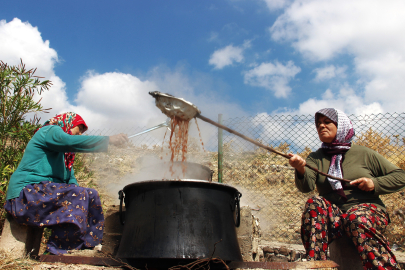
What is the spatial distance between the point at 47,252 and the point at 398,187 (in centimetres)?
355

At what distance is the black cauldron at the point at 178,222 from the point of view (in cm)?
221

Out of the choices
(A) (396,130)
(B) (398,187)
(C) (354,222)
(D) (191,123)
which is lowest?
(C) (354,222)

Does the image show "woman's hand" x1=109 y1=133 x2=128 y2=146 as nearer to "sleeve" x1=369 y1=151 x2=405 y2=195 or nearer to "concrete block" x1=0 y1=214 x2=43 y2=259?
"concrete block" x1=0 y1=214 x2=43 y2=259

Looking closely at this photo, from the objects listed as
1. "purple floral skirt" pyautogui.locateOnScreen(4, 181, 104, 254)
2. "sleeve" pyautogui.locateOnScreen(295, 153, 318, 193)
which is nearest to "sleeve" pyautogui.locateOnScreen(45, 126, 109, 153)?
"purple floral skirt" pyautogui.locateOnScreen(4, 181, 104, 254)

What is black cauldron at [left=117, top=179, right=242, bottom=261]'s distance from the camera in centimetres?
221

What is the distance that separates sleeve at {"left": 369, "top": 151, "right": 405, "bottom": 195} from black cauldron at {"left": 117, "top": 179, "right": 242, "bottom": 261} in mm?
1444

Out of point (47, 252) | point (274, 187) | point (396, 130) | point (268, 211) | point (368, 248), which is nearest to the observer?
point (368, 248)

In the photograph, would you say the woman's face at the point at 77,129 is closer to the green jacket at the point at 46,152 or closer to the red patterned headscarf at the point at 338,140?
the green jacket at the point at 46,152

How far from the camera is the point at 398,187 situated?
8.46 feet

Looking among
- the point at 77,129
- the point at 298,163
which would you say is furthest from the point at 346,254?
the point at 77,129

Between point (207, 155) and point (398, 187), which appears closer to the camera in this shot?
point (398, 187)

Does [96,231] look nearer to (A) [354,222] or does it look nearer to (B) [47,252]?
(B) [47,252]

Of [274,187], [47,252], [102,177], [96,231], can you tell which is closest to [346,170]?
[96,231]

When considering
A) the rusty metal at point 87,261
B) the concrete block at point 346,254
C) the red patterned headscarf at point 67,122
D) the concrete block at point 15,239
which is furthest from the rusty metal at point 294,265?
the red patterned headscarf at point 67,122
